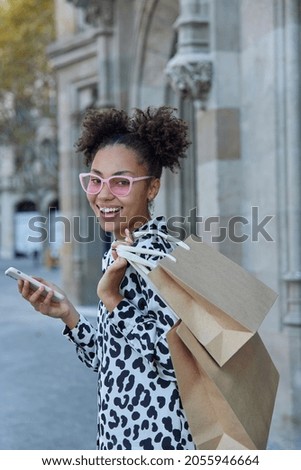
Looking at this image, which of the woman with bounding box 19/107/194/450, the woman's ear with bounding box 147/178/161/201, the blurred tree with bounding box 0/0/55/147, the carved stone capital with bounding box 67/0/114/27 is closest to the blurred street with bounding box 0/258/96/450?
the woman with bounding box 19/107/194/450

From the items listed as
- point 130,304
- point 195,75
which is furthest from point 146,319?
point 195,75

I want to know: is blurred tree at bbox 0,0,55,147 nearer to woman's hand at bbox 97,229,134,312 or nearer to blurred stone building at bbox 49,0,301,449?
blurred stone building at bbox 49,0,301,449

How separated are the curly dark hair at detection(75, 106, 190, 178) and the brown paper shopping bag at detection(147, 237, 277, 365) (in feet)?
1.36

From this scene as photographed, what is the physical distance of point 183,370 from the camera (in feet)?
6.20

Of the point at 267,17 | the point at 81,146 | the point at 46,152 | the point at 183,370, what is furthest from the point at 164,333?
the point at 46,152

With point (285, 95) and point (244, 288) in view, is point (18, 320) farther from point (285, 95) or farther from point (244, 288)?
point (244, 288)

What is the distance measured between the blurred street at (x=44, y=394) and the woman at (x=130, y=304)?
3.00 m

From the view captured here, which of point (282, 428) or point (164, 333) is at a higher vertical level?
point (164, 333)

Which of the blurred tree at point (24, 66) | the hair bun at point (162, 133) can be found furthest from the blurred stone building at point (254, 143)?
the blurred tree at point (24, 66)

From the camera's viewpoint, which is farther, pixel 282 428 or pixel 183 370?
pixel 282 428

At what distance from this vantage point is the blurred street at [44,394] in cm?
516

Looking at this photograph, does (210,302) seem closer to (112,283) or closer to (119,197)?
(112,283)

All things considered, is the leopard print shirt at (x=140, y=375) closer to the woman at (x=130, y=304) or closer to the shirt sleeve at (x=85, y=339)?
the woman at (x=130, y=304)

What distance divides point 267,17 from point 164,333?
4061 mm
